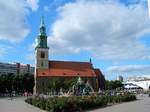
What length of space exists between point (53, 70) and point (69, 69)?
688cm

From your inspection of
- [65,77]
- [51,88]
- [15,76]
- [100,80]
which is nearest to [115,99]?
[15,76]

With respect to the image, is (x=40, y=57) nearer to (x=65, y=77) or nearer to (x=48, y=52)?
(x=48, y=52)

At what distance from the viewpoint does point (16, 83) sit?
89.2 meters

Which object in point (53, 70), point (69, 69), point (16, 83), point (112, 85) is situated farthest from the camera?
point (112, 85)

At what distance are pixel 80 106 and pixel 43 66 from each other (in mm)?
85123

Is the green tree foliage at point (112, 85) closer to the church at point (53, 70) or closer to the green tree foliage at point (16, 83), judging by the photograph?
the church at point (53, 70)

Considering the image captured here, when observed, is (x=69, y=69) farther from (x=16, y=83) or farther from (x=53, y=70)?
(x=16, y=83)

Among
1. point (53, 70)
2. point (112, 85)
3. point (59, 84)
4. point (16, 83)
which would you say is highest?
point (53, 70)

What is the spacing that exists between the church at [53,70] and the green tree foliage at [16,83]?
7.01 meters

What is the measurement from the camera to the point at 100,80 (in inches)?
4857

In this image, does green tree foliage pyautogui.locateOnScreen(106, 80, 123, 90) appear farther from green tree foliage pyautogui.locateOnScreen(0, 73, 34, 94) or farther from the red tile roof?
green tree foliage pyautogui.locateOnScreen(0, 73, 34, 94)

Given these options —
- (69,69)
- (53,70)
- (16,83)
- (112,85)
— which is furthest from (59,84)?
(112,85)

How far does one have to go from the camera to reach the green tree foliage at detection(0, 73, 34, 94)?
286 feet

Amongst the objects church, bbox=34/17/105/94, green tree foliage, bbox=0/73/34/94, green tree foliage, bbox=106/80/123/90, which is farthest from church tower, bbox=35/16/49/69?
green tree foliage, bbox=106/80/123/90
